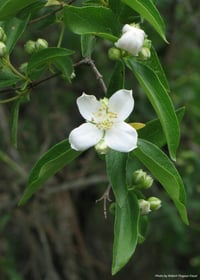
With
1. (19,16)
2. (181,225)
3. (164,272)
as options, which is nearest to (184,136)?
(181,225)

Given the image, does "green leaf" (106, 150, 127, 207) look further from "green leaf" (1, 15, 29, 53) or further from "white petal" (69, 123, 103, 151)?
"green leaf" (1, 15, 29, 53)

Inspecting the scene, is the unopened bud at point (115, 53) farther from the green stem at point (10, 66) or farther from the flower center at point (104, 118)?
the green stem at point (10, 66)

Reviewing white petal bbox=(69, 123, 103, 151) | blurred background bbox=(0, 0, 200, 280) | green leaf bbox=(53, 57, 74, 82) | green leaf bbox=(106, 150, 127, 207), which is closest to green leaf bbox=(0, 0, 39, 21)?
green leaf bbox=(53, 57, 74, 82)

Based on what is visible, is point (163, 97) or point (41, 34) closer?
point (163, 97)

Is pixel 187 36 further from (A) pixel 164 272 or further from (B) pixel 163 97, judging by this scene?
(B) pixel 163 97

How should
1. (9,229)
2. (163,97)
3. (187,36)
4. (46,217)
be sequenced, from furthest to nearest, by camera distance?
(187,36)
(9,229)
(46,217)
(163,97)

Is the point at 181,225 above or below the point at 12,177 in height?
below

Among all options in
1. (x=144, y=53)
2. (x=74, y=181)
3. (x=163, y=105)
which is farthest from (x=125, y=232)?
(x=74, y=181)
